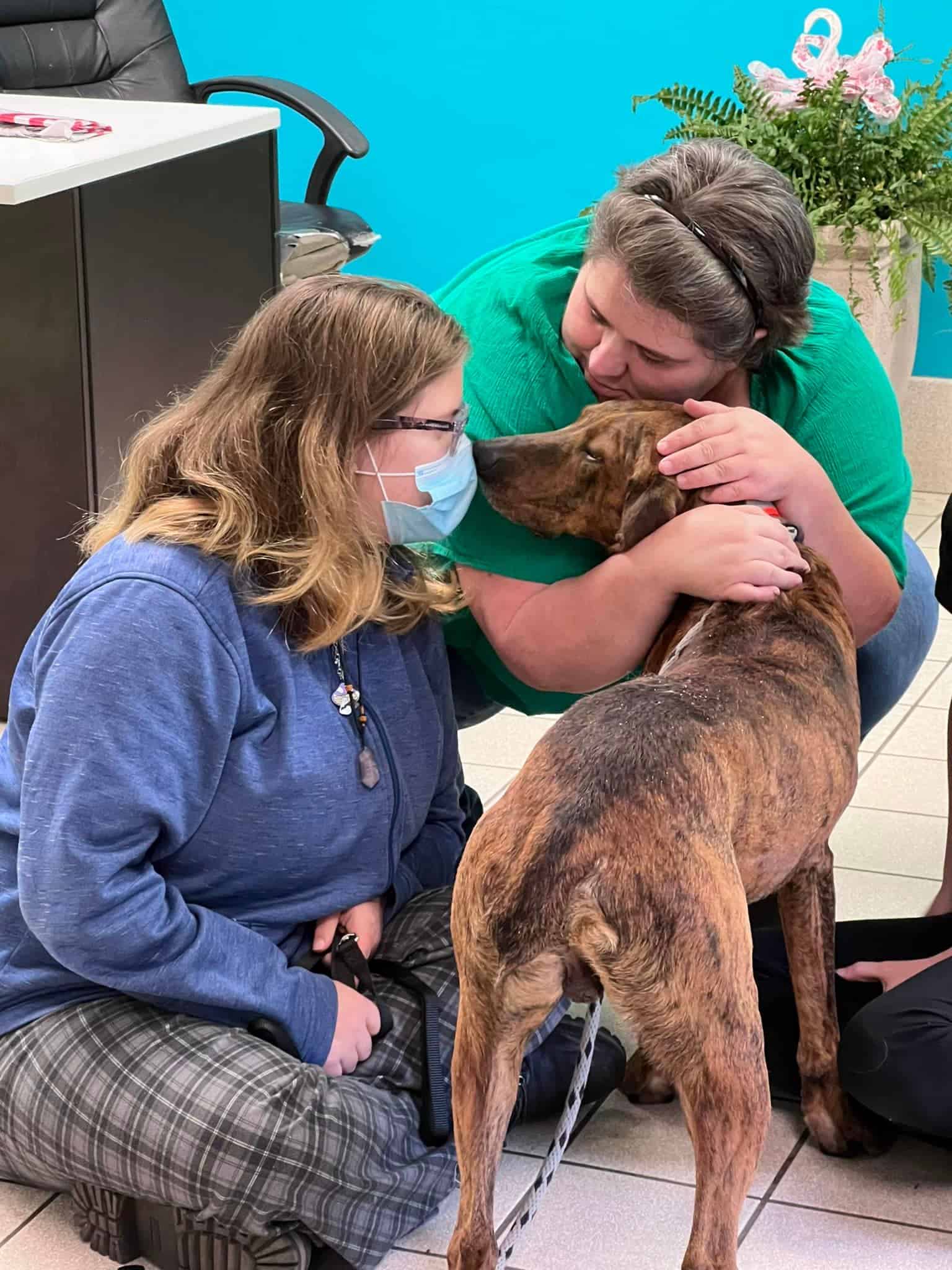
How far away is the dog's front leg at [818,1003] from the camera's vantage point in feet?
5.82

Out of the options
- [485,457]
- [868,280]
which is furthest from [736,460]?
[868,280]

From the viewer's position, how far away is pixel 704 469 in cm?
178

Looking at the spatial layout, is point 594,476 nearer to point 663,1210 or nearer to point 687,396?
point 687,396

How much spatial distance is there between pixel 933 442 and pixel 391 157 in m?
2.07

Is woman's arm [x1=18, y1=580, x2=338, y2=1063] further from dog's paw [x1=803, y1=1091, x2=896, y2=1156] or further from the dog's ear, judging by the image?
dog's paw [x1=803, y1=1091, x2=896, y2=1156]

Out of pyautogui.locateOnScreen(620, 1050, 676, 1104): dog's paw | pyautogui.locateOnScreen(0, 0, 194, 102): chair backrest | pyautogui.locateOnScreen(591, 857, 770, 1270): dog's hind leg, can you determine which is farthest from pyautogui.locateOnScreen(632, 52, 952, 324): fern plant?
pyautogui.locateOnScreen(591, 857, 770, 1270): dog's hind leg

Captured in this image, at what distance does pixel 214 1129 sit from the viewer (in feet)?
5.31

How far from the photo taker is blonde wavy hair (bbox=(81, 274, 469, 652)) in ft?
5.67

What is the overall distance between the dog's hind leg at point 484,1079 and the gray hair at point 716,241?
770mm

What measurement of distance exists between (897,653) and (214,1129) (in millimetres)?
1328

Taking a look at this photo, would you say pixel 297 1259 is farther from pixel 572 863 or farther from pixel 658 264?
pixel 658 264

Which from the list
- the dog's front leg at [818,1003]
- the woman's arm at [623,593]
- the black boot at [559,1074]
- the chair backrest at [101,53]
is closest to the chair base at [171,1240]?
the black boot at [559,1074]

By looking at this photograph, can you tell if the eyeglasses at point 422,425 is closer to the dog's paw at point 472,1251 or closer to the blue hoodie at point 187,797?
the blue hoodie at point 187,797

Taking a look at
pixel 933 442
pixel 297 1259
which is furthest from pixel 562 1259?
pixel 933 442
